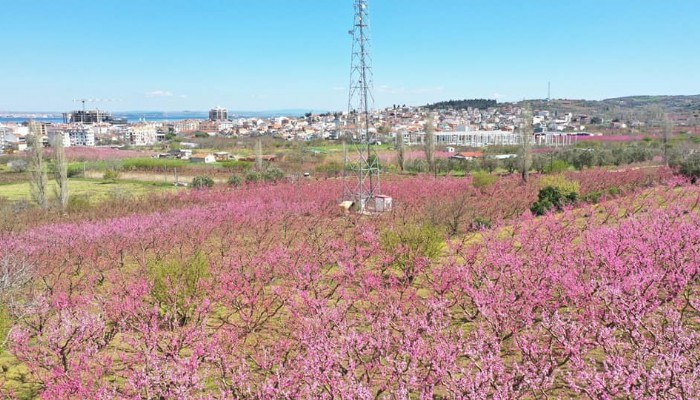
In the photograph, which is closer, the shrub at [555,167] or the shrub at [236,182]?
the shrub at [236,182]

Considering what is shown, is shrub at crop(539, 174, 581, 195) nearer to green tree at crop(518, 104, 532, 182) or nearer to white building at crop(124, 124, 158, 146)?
green tree at crop(518, 104, 532, 182)

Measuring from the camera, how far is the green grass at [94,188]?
36.7 m

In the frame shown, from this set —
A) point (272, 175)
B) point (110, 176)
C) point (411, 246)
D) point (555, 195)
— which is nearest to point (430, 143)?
point (272, 175)

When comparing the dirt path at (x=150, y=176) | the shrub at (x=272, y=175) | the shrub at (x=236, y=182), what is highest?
the shrub at (x=272, y=175)

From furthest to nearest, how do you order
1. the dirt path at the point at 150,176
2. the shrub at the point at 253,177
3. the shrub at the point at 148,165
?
the shrub at the point at 148,165 → the dirt path at the point at 150,176 → the shrub at the point at 253,177

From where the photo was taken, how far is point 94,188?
40625 millimetres

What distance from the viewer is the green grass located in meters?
36.7

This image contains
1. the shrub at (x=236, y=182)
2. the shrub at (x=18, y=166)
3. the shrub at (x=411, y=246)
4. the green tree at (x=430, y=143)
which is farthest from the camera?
the shrub at (x=18, y=166)

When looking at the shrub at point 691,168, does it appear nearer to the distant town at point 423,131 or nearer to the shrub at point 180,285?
the distant town at point 423,131

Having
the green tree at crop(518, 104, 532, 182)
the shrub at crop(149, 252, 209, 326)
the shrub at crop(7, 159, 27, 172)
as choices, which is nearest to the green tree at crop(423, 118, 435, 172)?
the green tree at crop(518, 104, 532, 182)

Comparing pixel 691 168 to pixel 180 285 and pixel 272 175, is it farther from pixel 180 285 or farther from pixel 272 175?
pixel 180 285

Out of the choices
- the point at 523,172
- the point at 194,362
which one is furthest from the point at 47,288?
the point at 523,172

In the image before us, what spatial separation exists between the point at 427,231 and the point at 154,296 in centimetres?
568

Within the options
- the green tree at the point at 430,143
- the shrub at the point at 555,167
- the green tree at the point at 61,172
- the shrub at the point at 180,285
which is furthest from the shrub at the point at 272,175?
the shrub at the point at 180,285
